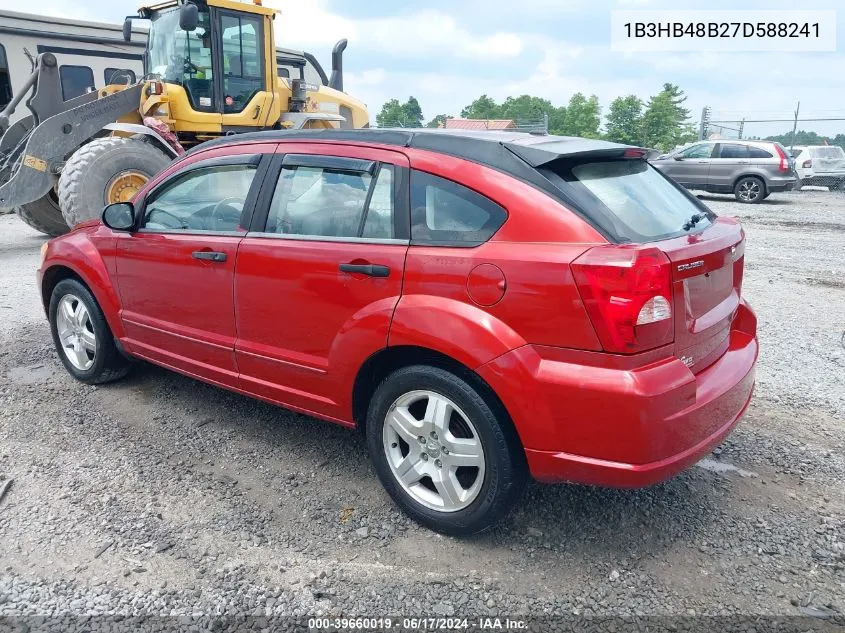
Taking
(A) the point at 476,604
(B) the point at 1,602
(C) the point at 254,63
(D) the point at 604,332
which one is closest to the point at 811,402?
(D) the point at 604,332

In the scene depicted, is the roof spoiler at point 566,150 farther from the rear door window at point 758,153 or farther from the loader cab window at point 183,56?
the rear door window at point 758,153

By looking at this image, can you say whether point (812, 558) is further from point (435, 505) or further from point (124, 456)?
point (124, 456)

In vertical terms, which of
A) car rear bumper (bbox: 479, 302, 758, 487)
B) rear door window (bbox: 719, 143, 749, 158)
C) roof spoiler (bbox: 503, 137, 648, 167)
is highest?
rear door window (bbox: 719, 143, 749, 158)

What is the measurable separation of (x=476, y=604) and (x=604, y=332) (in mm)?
1130

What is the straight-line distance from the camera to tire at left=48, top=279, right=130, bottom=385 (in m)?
4.41

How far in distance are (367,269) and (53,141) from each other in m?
8.13

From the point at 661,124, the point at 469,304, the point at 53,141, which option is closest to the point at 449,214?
the point at 469,304

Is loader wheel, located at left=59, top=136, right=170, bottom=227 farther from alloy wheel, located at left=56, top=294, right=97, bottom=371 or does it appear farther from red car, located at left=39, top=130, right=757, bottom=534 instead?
red car, located at left=39, top=130, right=757, bottom=534

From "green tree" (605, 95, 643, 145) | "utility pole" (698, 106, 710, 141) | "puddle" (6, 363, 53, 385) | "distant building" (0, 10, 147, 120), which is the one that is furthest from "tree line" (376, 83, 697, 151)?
"puddle" (6, 363, 53, 385)

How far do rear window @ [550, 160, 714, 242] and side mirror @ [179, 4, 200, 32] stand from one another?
710 centimetres

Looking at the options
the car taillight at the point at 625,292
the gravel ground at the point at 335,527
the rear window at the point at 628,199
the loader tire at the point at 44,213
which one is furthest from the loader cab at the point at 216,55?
the car taillight at the point at 625,292

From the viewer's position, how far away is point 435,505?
2908 millimetres

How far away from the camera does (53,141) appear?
9.08m

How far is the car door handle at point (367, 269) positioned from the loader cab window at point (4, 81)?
47.7 ft
